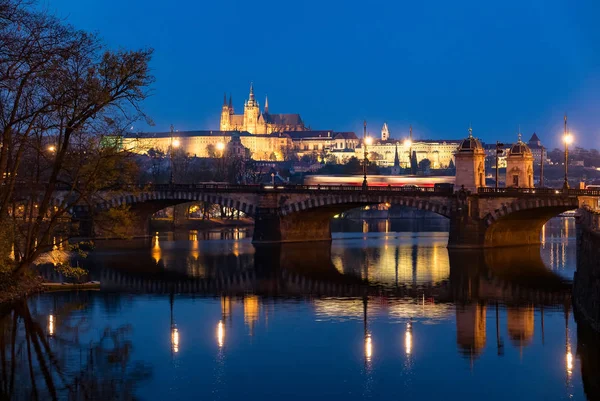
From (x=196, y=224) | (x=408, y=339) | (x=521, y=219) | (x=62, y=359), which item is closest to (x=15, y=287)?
(x=62, y=359)

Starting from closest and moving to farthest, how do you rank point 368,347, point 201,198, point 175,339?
point 368,347
point 175,339
point 201,198

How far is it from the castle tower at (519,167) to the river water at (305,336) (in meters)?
26.6

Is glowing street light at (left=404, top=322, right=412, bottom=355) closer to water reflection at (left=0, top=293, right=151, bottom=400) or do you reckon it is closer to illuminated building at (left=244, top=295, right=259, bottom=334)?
illuminated building at (left=244, top=295, right=259, bottom=334)

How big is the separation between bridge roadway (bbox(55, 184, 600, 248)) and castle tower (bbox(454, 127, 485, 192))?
48.7 inches

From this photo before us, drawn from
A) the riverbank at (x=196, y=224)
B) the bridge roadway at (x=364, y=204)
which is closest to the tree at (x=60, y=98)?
the bridge roadway at (x=364, y=204)

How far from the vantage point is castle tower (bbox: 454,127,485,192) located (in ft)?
261

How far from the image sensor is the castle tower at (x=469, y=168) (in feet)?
261

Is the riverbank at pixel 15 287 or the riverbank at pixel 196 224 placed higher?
the riverbank at pixel 196 224

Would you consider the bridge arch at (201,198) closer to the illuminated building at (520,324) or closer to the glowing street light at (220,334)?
the illuminated building at (520,324)

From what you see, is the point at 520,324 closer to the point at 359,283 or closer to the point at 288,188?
the point at 359,283

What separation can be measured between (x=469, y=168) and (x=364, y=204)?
9.10 m

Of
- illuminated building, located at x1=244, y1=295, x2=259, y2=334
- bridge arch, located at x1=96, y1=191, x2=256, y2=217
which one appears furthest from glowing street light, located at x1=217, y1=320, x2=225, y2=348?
bridge arch, located at x1=96, y1=191, x2=256, y2=217

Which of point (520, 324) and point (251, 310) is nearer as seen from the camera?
point (520, 324)

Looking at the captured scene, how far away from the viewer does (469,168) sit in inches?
3152
